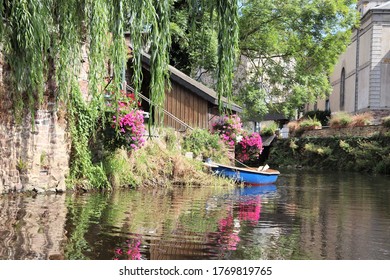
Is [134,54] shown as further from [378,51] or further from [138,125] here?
[378,51]

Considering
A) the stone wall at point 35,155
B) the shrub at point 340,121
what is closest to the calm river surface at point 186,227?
the stone wall at point 35,155

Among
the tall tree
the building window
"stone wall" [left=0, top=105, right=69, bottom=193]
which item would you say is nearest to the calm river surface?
"stone wall" [left=0, top=105, right=69, bottom=193]

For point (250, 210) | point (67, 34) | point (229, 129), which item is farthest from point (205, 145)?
point (67, 34)

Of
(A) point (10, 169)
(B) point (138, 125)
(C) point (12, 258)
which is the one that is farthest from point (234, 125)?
(C) point (12, 258)

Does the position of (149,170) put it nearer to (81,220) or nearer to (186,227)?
(81,220)

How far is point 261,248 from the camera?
703 centimetres

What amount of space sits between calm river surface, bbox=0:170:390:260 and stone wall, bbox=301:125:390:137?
18.8 metres

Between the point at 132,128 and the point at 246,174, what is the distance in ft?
18.2

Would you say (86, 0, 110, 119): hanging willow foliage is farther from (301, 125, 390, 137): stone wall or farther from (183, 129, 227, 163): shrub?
(301, 125, 390, 137): stone wall

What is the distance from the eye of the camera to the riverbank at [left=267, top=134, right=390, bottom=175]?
99.7ft

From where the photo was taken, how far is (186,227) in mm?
8570

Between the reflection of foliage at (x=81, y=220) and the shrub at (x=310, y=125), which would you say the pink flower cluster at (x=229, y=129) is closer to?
the reflection of foliage at (x=81, y=220)

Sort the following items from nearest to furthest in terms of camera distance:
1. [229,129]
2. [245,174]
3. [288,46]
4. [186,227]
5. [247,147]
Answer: [186,227]
[245,174]
[229,129]
[247,147]
[288,46]
